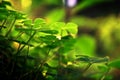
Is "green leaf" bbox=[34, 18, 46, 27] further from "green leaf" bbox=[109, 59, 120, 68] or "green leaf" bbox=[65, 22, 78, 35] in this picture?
"green leaf" bbox=[109, 59, 120, 68]

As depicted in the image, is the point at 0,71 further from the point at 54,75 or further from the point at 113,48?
the point at 113,48

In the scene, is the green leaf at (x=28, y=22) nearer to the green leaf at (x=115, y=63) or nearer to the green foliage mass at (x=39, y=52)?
the green foliage mass at (x=39, y=52)

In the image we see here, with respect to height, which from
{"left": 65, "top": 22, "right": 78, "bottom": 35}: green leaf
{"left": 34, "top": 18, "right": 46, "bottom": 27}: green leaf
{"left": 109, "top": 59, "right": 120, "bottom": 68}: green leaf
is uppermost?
{"left": 34, "top": 18, "right": 46, "bottom": 27}: green leaf

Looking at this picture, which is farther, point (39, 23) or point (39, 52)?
point (39, 52)

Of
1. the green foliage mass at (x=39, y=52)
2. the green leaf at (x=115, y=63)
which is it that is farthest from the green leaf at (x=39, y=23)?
the green leaf at (x=115, y=63)

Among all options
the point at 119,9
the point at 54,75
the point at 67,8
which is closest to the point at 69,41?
the point at 54,75

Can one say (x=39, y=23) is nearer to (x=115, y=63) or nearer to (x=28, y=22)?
(x=28, y=22)

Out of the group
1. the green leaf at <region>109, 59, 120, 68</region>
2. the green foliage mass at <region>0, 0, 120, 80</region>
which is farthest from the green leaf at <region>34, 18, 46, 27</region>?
the green leaf at <region>109, 59, 120, 68</region>

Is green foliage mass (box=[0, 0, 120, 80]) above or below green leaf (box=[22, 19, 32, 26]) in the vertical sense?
below

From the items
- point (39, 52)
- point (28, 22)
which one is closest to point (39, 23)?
point (28, 22)

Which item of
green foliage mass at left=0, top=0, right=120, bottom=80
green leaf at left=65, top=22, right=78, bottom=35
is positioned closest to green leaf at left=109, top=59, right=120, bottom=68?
green foliage mass at left=0, top=0, right=120, bottom=80

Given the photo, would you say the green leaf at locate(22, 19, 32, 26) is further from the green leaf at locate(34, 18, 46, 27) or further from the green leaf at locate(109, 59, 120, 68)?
the green leaf at locate(109, 59, 120, 68)
